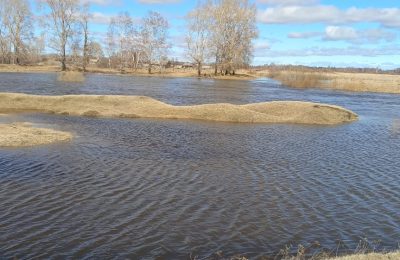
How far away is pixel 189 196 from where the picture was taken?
15.0 meters

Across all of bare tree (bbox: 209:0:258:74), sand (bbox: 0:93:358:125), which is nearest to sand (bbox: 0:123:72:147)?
sand (bbox: 0:93:358:125)

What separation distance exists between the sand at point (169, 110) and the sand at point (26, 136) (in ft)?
35.6

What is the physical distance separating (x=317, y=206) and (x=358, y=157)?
9528 millimetres

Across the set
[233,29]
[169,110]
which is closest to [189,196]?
[169,110]

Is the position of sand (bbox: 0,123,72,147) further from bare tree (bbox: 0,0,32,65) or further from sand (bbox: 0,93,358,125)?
bare tree (bbox: 0,0,32,65)

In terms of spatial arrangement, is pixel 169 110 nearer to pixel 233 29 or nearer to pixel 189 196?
pixel 189 196

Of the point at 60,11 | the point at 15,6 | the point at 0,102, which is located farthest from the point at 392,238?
the point at 15,6

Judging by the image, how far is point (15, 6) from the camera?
10700 cm

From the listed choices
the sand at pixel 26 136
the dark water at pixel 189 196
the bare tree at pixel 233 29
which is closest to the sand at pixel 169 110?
the dark water at pixel 189 196

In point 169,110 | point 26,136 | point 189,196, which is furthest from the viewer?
point 169,110

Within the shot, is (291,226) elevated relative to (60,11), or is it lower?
lower

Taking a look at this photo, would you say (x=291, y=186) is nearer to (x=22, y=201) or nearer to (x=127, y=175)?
(x=127, y=175)

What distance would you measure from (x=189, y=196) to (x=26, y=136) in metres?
11.5

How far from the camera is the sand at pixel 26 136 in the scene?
21344mm
